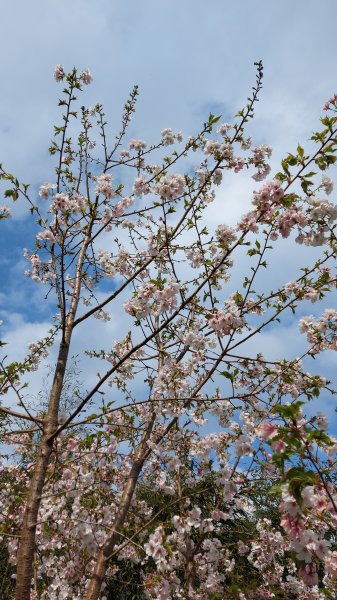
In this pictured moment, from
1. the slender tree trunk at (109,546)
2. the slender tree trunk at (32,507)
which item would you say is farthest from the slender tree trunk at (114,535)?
the slender tree trunk at (32,507)

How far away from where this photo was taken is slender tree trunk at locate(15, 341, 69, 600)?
2900mm

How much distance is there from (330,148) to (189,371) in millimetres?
2782

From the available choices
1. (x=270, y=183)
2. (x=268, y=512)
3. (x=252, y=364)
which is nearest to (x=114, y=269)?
(x=252, y=364)

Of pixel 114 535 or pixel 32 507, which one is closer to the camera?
pixel 32 507

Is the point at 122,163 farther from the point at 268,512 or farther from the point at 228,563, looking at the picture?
the point at 268,512

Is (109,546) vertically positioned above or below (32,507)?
below

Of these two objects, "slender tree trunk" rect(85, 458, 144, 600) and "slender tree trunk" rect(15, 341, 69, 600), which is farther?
"slender tree trunk" rect(85, 458, 144, 600)

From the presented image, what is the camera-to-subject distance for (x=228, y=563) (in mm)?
6258

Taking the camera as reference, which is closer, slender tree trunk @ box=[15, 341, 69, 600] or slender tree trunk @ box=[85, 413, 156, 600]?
slender tree trunk @ box=[15, 341, 69, 600]

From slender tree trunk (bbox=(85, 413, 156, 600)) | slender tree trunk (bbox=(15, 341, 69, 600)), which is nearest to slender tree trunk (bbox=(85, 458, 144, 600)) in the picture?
slender tree trunk (bbox=(85, 413, 156, 600))

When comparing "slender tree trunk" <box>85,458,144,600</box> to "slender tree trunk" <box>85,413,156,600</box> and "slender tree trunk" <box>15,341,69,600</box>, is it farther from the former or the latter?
"slender tree trunk" <box>15,341,69,600</box>

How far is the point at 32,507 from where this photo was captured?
122 inches

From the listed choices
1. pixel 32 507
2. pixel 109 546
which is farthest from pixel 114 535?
pixel 32 507

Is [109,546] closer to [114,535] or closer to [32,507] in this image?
[114,535]
